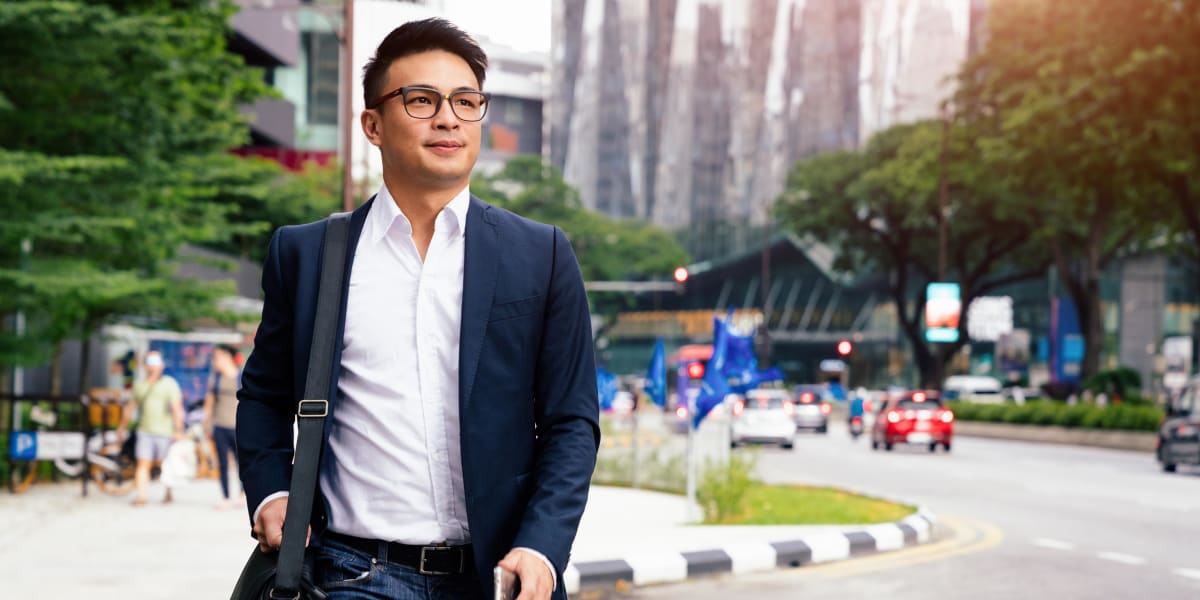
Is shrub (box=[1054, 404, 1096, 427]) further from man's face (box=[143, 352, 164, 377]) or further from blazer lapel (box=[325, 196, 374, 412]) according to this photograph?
blazer lapel (box=[325, 196, 374, 412])

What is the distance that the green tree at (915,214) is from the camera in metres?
52.8

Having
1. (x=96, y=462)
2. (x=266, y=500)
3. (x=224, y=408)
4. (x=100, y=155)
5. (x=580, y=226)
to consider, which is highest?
(x=580, y=226)

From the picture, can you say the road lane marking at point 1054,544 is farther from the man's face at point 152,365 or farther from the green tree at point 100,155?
the green tree at point 100,155

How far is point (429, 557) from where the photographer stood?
296cm

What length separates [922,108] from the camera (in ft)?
296

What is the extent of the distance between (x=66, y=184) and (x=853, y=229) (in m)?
43.9

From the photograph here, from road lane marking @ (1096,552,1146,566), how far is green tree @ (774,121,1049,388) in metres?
35.9

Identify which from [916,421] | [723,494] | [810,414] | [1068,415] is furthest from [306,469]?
[810,414]

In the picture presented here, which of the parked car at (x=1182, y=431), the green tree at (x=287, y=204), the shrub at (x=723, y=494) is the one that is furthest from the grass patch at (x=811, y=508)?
the green tree at (x=287, y=204)

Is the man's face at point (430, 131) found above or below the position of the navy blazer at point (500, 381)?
above

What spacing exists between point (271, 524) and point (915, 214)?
53457 millimetres

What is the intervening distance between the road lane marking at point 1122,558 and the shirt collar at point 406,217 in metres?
10.3

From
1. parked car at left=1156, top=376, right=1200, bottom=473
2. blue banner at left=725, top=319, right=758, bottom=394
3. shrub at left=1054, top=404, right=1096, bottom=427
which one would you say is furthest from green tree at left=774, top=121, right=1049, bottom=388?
blue banner at left=725, top=319, right=758, bottom=394

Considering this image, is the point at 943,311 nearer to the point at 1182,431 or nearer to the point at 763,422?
the point at 763,422
